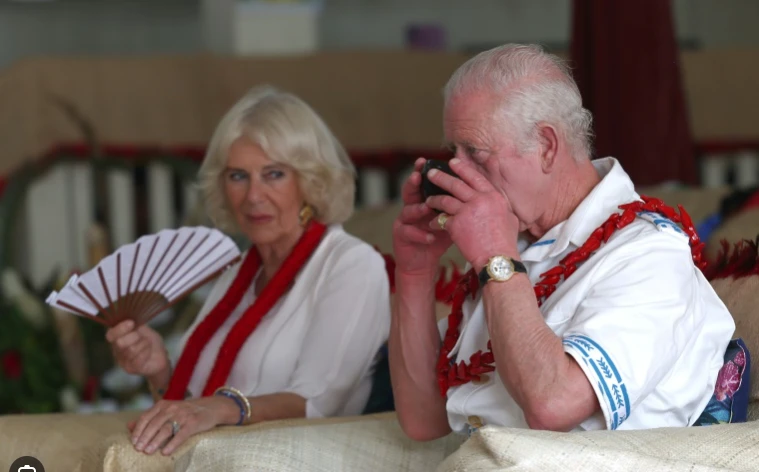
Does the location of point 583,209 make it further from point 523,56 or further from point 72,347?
point 72,347

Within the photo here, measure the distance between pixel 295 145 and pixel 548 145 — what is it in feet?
3.30

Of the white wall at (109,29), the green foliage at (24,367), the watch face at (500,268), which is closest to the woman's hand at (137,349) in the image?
the watch face at (500,268)

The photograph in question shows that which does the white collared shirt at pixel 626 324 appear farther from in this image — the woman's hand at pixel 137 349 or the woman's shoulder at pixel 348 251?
the woman's hand at pixel 137 349

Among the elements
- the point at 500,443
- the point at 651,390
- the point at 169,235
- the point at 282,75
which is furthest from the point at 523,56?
the point at 282,75

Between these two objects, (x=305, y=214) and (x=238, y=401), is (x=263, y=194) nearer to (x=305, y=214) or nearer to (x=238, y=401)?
(x=305, y=214)

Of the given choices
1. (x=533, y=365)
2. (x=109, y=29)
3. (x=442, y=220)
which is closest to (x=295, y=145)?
(x=442, y=220)

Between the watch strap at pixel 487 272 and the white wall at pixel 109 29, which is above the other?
the watch strap at pixel 487 272

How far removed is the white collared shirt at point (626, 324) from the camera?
1715 millimetres

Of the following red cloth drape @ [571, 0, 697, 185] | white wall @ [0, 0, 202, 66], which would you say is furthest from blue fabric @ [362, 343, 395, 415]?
white wall @ [0, 0, 202, 66]

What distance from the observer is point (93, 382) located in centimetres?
453

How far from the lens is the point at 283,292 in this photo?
2783mm

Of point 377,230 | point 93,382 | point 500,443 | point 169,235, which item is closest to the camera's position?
point 500,443

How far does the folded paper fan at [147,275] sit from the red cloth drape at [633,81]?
173 centimetres

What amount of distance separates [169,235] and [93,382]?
220cm
